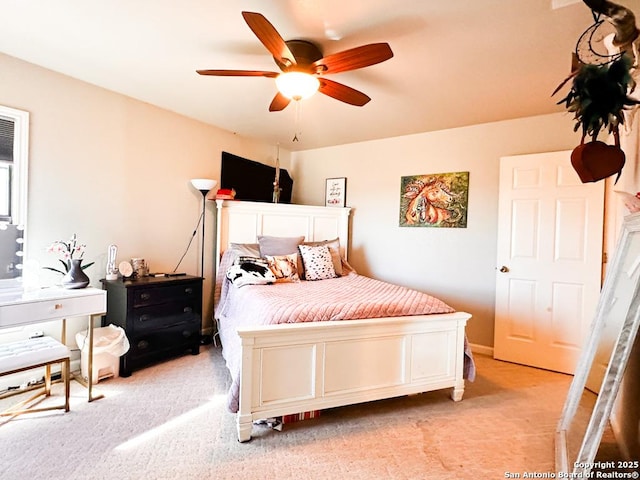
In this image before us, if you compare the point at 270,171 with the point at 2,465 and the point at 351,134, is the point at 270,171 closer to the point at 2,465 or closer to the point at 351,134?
the point at 351,134

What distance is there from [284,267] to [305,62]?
6.27 feet

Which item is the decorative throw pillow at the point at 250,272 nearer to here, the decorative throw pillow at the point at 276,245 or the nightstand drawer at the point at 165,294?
the decorative throw pillow at the point at 276,245

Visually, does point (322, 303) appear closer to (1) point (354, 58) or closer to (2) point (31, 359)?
(1) point (354, 58)

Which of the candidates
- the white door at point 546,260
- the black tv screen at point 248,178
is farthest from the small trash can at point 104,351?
the white door at point 546,260

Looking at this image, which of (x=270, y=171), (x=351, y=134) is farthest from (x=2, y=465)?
(x=351, y=134)

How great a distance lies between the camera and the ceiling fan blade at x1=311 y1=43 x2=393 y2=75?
167cm

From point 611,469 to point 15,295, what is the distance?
133 inches

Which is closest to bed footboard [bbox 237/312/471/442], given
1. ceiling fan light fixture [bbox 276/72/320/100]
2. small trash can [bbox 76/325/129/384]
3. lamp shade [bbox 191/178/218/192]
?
small trash can [bbox 76/325/129/384]

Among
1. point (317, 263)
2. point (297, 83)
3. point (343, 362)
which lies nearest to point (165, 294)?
point (317, 263)

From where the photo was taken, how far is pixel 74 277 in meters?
2.38

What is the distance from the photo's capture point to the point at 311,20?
183cm

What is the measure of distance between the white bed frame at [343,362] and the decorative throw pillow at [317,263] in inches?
53.9

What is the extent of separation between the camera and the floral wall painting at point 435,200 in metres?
3.60

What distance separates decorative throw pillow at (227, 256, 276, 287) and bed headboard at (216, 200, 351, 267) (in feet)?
1.68
